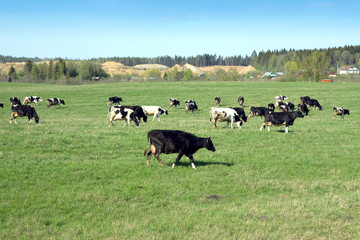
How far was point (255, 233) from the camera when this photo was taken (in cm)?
719

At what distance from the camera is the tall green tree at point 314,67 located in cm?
11100

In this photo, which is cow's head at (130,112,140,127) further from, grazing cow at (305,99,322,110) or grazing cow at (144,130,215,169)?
grazing cow at (305,99,322,110)

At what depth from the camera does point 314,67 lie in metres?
110

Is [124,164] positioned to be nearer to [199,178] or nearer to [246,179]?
[199,178]

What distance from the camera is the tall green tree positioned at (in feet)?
364

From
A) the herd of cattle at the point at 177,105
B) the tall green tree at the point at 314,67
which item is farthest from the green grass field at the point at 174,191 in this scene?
the tall green tree at the point at 314,67

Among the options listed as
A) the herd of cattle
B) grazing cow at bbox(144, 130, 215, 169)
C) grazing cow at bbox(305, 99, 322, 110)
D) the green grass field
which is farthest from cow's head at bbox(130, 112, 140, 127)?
grazing cow at bbox(305, 99, 322, 110)

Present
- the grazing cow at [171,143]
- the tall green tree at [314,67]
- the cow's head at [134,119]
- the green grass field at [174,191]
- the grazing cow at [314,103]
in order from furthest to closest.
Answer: the tall green tree at [314,67], the grazing cow at [314,103], the cow's head at [134,119], the grazing cow at [171,143], the green grass field at [174,191]

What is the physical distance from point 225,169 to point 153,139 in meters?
2.74

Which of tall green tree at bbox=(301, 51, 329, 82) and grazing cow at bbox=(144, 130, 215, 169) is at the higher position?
tall green tree at bbox=(301, 51, 329, 82)

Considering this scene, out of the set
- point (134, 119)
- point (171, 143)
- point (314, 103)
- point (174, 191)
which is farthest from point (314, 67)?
point (174, 191)

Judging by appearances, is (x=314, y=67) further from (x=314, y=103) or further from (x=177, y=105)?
(x=177, y=105)

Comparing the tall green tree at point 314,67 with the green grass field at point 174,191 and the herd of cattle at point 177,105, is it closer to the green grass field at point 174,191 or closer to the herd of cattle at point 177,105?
the herd of cattle at point 177,105

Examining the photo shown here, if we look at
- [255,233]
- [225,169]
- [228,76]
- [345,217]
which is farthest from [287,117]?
[228,76]
